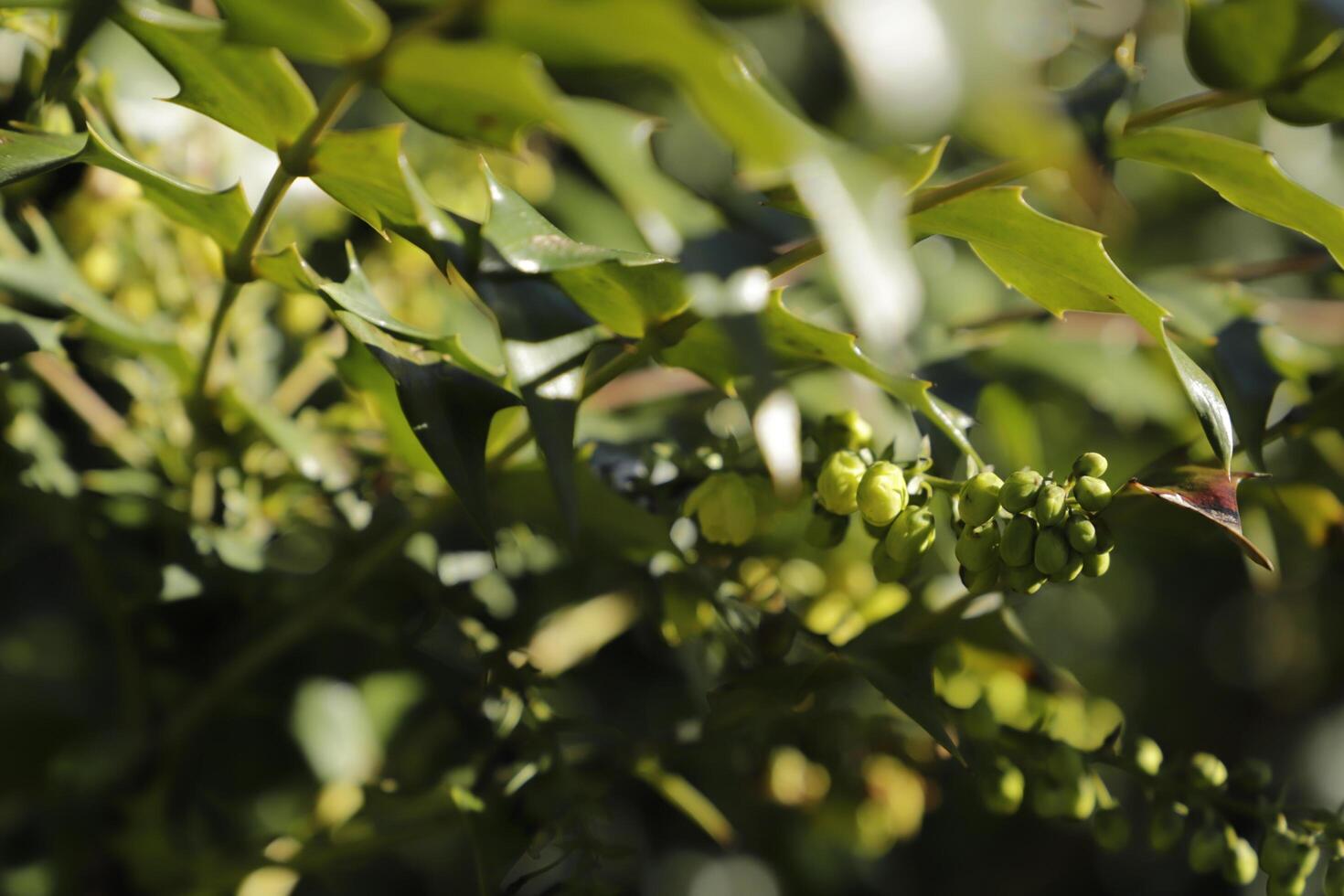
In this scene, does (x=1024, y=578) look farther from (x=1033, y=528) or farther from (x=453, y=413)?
(x=453, y=413)

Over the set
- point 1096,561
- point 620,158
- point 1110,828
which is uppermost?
point 620,158

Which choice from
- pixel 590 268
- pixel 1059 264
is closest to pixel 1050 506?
pixel 1059 264

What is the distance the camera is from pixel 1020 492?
510mm

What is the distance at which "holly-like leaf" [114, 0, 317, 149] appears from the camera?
0.49 m

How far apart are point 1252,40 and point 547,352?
374mm

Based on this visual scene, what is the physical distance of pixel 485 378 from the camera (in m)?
0.52

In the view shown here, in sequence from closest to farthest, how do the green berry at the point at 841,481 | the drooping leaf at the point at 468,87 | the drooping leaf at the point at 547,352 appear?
the drooping leaf at the point at 468,87 → the drooping leaf at the point at 547,352 → the green berry at the point at 841,481

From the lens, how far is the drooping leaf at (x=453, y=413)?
0.49m

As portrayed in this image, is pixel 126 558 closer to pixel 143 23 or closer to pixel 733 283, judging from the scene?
pixel 143 23

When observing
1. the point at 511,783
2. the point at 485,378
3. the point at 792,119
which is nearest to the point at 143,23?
the point at 485,378

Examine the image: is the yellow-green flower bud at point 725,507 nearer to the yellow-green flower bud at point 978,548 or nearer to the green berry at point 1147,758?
the yellow-green flower bud at point 978,548

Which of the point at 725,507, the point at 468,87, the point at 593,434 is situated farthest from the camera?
the point at 593,434

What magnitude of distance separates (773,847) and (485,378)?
90 centimetres

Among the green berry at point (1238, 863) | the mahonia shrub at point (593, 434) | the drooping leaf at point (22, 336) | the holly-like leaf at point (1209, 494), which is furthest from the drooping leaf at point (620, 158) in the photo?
the green berry at point (1238, 863)
